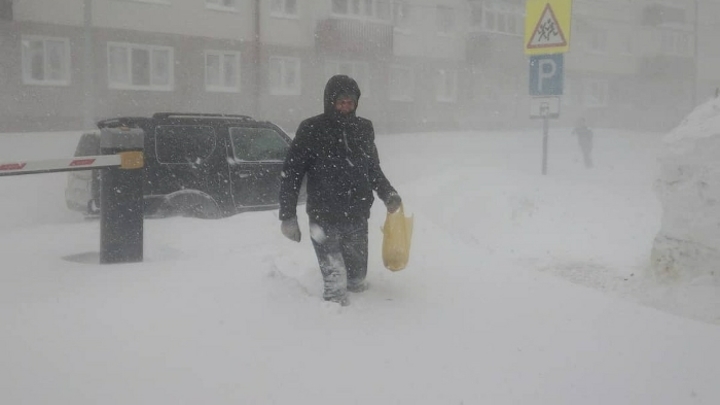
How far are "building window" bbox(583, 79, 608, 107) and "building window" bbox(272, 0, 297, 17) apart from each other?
21.7m

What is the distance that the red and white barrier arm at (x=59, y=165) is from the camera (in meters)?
4.96

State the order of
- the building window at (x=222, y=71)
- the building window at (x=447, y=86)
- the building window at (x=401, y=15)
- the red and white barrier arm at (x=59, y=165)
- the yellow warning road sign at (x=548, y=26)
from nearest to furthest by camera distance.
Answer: the red and white barrier arm at (x=59, y=165) → the yellow warning road sign at (x=548, y=26) → the building window at (x=222, y=71) → the building window at (x=401, y=15) → the building window at (x=447, y=86)

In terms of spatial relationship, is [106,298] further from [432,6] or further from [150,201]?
[432,6]

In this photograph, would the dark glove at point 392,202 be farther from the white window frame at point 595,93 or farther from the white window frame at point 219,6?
the white window frame at point 595,93

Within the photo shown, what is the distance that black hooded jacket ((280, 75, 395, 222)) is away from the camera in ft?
15.1

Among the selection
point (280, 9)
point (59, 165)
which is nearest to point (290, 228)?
point (59, 165)

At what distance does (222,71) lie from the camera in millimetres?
25609

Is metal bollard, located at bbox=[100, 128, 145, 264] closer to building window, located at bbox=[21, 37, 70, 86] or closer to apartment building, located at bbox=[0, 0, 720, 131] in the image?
apartment building, located at bbox=[0, 0, 720, 131]

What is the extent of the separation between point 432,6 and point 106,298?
29009 millimetres

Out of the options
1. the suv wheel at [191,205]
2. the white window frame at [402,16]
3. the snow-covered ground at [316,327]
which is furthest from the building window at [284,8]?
the snow-covered ground at [316,327]

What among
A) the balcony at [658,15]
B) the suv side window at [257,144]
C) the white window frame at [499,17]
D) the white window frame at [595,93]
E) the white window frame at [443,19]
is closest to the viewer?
the suv side window at [257,144]

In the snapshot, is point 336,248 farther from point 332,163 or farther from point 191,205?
point 191,205

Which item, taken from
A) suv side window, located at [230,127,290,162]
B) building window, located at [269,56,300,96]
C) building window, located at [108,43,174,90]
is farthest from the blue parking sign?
building window, located at [269,56,300,96]

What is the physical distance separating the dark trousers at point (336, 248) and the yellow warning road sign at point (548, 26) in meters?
7.40
